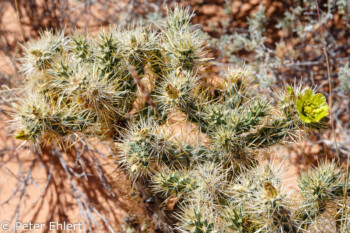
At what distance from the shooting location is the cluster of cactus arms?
172 cm

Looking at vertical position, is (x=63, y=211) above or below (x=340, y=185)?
below

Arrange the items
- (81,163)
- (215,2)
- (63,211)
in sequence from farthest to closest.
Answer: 1. (215,2)
2. (81,163)
3. (63,211)

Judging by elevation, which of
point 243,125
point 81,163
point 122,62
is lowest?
point 81,163

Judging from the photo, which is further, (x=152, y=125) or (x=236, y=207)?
(x=152, y=125)

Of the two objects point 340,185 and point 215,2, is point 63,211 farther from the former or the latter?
point 215,2

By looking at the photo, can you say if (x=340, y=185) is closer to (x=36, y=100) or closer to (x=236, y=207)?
(x=236, y=207)

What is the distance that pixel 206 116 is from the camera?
77.0 inches

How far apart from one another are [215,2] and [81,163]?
2256 mm

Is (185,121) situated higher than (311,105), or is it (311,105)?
(311,105)

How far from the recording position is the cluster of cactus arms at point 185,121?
5.63ft

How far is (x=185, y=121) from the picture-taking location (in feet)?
6.56

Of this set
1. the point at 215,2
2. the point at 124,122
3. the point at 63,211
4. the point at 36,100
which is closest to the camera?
the point at 36,100

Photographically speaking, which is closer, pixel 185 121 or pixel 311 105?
pixel 311 105

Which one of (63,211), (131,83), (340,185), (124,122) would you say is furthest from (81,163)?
(340,185)
